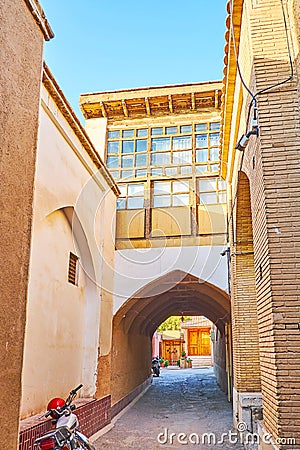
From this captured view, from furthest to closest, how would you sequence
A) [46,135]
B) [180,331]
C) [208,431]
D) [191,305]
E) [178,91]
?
[180,331], [191,305], [178,91], [208,431], [46,135]

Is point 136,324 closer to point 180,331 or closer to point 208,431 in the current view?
point 208,431

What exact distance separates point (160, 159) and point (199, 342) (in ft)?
78.3

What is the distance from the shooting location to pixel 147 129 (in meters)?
10.8

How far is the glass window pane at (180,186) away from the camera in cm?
1027

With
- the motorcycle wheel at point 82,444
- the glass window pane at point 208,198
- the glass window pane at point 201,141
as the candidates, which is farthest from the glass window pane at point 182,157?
the motorcycle wheel at point 82,444

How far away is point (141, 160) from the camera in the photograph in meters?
10.6

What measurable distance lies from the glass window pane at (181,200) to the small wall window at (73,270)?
3.32 m

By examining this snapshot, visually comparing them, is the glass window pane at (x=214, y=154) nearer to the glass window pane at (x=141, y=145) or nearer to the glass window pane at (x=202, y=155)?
the glass window pane at (x=202, y=155)

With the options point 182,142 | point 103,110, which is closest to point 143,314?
point 182,142

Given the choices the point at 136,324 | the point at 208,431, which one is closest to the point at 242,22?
the point at 208,431

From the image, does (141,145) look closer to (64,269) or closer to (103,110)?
(103,110)

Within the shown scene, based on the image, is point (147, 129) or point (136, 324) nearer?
point (147, 129)

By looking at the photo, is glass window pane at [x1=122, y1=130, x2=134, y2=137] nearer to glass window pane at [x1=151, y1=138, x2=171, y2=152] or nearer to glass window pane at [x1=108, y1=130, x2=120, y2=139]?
glass window pane at [x1=108, y1=130, x2=120, y2=139]

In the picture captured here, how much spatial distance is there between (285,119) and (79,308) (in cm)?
507
